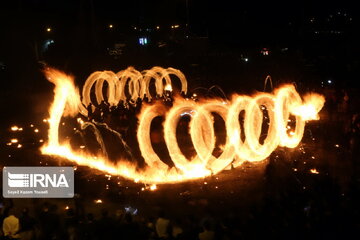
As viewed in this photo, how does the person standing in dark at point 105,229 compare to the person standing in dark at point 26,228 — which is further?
the person standing in dark at point 26,228

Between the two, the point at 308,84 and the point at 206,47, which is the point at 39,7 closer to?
the point at 206,47

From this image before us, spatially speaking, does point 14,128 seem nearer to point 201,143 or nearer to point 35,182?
point 201,143

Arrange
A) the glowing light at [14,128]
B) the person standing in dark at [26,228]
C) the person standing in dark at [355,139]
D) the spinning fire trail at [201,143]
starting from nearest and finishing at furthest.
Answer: the person standing in dark at [26,228]
the spinning fire trail at [201,143]
the person standing in dark at [355,139]
the glowing light at [14,128]

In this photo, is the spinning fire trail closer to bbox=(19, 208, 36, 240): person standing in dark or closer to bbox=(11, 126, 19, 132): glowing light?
bbox=(11, 126, 19, 132): glowing light

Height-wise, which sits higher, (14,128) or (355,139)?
(14,128)

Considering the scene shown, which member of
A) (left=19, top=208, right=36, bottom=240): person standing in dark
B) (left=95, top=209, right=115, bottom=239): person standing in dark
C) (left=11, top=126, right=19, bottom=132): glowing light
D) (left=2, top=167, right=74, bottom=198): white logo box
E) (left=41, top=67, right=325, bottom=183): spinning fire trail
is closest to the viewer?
(left=95, top=209, right=115, bottom=239): person standing in dark

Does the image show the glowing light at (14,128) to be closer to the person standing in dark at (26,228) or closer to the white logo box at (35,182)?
the white logo box at (35,182)

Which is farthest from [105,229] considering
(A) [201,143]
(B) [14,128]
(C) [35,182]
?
(B) [14,128]

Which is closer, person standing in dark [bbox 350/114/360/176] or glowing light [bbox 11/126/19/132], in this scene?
person standing in dark [bbox 350/114/360/176]

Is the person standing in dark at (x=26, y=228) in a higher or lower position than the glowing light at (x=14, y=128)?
lower

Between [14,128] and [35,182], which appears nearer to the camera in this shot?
[35,182]

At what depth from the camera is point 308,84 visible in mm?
21969

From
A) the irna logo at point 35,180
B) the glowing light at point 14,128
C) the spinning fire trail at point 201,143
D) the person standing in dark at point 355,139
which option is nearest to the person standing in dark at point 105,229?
the irna logo at point 35,180

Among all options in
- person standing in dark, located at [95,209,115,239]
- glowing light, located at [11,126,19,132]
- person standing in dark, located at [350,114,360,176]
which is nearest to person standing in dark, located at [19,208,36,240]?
person standing in dark, located at [95,209,115,239]
